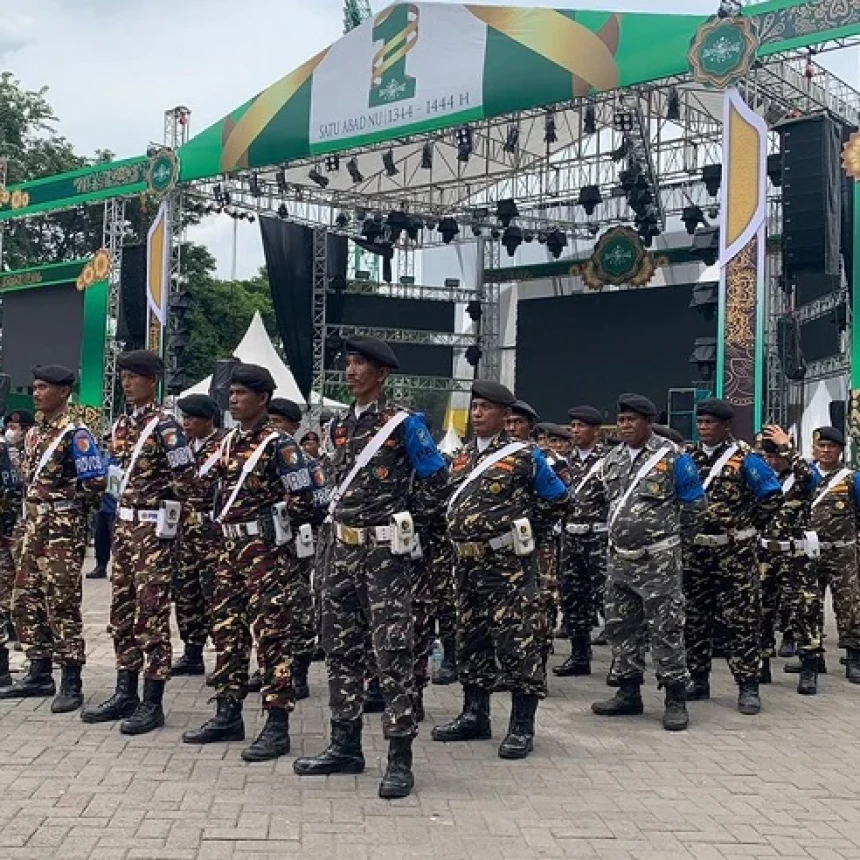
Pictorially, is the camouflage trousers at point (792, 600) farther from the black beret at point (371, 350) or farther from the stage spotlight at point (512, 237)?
the stage spotlight at point (512, 237)

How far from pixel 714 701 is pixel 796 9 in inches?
316

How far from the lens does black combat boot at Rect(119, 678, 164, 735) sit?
5.30m

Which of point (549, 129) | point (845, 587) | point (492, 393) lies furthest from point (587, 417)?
point (549, 129)

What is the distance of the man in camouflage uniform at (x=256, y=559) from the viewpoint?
16.2 feet

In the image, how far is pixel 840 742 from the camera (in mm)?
5734

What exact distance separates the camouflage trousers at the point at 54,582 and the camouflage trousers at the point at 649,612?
2993 millimetres

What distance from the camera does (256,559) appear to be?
497cm

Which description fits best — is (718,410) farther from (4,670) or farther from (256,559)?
(4,670)

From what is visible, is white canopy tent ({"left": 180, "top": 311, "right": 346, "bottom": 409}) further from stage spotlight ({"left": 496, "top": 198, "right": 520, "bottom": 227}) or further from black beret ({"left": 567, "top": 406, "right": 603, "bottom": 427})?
black beret ({"left": 567, "top": 406, "right": 603, "bottom": 427})

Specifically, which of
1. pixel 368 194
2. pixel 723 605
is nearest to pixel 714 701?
pixel 723 605

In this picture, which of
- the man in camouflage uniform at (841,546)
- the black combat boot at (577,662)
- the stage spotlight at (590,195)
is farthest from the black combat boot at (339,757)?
the stage spotlight at (590,195)

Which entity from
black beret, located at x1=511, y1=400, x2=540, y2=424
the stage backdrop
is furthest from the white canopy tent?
black beret, located at x1=511, y1=400, x2=540, y2=424

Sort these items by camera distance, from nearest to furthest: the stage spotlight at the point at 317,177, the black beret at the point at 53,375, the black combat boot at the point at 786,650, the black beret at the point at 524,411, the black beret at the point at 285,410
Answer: the black beret at the point at 53,375 < the black beret at the point at 524,411 < the black beret at the point at 285,410 < the black combat boot at the point at 786,650 < the stage spotlight at the point at 317,177

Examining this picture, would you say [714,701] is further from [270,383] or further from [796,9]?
[796,9]
